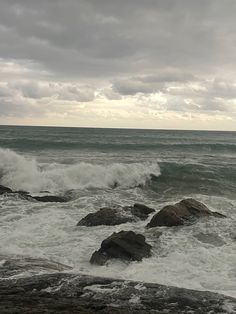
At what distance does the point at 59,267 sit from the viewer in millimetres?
8164

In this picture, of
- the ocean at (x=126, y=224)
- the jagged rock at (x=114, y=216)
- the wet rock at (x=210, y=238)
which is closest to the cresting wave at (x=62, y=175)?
the ocean at (x=126, y=224)

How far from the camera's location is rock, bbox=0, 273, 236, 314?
5.46 m

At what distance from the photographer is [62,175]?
72.1ft

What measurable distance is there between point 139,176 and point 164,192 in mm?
3458

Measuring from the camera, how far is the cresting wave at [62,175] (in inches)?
809

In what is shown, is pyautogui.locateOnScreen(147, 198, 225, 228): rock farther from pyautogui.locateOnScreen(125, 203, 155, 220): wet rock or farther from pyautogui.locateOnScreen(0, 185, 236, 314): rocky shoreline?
pyautogui.locateOnScreen(0, 185, 236, 314): rocky shoreline

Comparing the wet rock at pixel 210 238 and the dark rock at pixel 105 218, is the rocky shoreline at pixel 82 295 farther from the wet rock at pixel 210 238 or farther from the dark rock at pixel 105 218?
the wet rock at pixel 210 238

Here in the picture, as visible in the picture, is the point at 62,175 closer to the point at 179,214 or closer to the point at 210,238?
the point at 179,214

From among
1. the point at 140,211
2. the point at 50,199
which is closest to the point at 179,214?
the point at 140,211

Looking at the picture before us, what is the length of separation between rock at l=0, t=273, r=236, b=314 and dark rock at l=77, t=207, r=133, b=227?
5.48 meters

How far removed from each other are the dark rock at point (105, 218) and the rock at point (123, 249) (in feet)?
8.64

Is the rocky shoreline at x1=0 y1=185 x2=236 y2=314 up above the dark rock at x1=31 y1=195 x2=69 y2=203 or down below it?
above

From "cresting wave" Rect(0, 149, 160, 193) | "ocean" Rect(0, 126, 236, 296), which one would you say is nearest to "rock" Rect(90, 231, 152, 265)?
"ocean" Rect(0, 126, 236, 296)

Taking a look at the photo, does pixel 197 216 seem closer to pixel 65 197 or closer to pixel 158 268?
pixel 158 268
